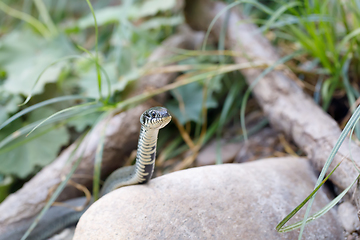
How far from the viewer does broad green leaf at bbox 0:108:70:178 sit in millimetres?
1944

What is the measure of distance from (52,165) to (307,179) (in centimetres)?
171

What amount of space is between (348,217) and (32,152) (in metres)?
2.11

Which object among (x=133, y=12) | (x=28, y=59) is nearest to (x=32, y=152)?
(x=28, y=59)

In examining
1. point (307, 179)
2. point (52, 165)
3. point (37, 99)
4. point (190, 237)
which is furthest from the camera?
point (37, 99)

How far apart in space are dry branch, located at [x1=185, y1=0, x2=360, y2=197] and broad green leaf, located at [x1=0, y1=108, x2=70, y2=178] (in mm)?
1664

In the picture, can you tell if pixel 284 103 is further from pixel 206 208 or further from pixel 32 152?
pixel 32 152

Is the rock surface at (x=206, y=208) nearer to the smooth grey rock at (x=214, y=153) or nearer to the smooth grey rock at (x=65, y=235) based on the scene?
the smooth grey rock at (x=65, y=235)

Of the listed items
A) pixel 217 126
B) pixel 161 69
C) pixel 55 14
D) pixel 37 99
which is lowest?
pixel 217 126

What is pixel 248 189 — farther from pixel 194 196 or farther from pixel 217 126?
pixel 217 126

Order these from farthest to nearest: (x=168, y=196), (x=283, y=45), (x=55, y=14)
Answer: (x=55, y=14)
(x=283, y=45)
(x=168, y=196)

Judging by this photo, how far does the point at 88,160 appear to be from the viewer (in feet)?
6.37

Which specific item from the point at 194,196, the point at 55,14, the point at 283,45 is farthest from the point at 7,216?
the point at 55,14

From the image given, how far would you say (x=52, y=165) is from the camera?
6.28 ft

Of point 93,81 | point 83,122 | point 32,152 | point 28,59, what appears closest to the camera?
point 32,152
